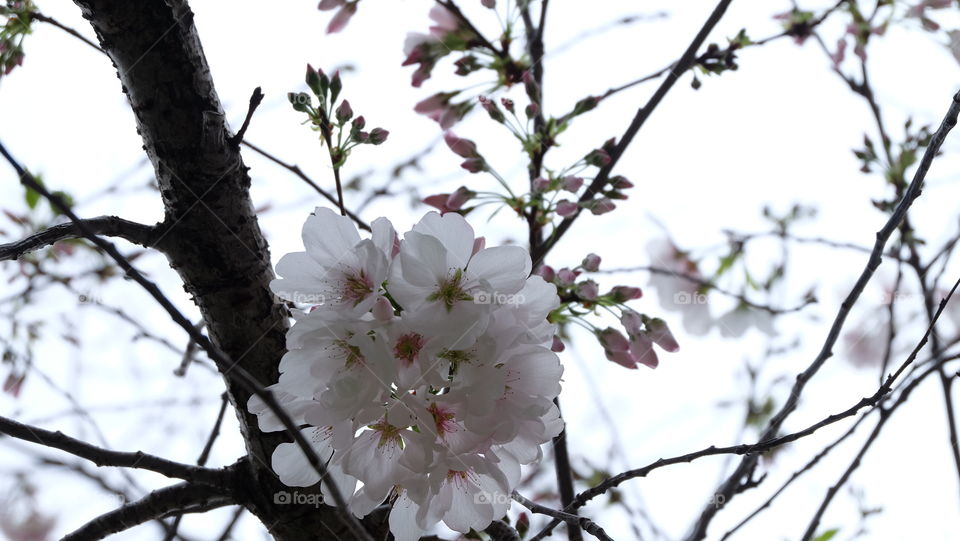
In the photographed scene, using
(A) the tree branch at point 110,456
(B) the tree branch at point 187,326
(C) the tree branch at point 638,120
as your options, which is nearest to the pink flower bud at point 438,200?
(C) the tree branch at point 638,120

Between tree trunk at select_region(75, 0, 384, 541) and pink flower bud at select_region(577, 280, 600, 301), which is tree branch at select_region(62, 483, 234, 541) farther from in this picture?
pink flower bud at select_region(577, 280, 600, 301)

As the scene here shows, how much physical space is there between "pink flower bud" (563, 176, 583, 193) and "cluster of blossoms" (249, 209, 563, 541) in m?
0.41

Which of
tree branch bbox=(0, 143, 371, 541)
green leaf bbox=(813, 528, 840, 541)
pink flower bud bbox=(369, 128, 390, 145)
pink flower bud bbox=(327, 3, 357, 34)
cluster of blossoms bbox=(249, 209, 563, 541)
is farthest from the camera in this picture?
pink flower bud bbox=(327, 3, 357, 34)

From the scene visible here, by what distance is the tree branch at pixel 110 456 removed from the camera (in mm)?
780

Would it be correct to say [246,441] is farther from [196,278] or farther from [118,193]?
[118,193]

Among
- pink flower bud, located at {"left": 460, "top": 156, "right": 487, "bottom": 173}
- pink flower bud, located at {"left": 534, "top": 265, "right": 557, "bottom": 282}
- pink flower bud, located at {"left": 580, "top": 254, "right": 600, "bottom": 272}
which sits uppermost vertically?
pink flower bud, located at {"left": 460, "top": 156, "right": 487, "bottom": 173}

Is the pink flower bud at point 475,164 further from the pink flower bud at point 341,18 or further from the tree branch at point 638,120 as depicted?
the pink flower bud at point 341,18

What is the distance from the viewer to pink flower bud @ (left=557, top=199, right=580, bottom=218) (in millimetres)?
1093

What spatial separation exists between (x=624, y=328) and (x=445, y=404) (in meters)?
0.54

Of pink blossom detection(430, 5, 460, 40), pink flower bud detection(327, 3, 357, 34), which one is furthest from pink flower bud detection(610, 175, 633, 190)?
pink flower bud detection(327, 3, 357, 34)

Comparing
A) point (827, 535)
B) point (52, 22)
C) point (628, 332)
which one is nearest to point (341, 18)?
point (52, 22)

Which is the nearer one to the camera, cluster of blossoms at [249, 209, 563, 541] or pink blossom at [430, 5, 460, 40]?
cluster of blossoms at [249, 209, 563, 541]

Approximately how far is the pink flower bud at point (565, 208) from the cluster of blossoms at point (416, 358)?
0.37 meters

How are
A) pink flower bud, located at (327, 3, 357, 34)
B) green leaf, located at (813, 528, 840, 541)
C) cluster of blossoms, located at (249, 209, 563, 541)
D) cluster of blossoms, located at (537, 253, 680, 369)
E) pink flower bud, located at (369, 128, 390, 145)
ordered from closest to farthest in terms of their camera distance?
cluster of blossoms, located at (249, 209, 563, 541) → pink flower bud, located at (369, 128, 390, 145) → cluster of blossoms, located at (537, 253, 680, 369) → green leaf, located at (813, 528, 840, 541) → pink flower bud, located at (327, 3, 357, 34)
